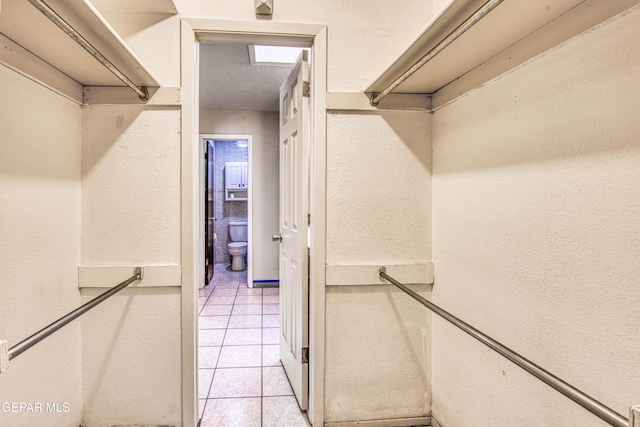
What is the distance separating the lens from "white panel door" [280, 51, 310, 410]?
71.1 inches

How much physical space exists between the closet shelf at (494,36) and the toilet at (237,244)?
4.16 meters

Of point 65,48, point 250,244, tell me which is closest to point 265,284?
point 250,244

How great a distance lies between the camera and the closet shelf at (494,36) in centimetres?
92

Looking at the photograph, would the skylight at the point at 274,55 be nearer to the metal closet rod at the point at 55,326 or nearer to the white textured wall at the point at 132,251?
the white textured wall at the point at 132,251

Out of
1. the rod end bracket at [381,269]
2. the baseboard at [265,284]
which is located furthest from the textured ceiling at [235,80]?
the baseboard at [265,284]

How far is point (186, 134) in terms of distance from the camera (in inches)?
63.6

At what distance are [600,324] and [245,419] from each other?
172cm

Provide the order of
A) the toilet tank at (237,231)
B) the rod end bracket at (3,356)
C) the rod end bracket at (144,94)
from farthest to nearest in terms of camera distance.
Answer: the toilet tank at (237,231)
the rod end bracket at (144,94)
the rod end bracket at (3,356)

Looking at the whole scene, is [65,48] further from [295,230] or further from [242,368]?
[242,368]

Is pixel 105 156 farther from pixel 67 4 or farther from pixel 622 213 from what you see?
pixel 622 213

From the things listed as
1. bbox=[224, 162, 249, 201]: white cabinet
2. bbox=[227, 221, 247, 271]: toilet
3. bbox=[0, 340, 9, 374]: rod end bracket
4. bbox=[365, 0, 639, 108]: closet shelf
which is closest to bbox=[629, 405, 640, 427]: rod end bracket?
bbox=[365, 0, 639, 108]: closet shelf

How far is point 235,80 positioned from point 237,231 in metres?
2.96

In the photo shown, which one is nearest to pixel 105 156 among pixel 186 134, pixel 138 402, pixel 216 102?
pixel 186 134

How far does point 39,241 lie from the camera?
133cm
